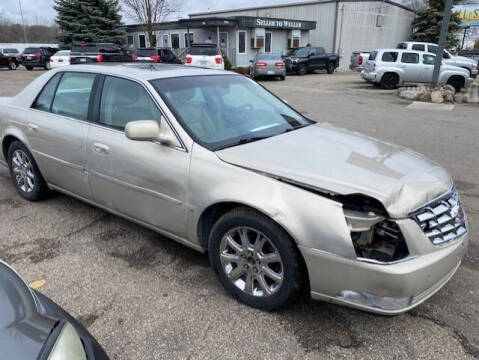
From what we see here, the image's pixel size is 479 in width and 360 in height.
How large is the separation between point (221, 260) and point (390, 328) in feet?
3.91

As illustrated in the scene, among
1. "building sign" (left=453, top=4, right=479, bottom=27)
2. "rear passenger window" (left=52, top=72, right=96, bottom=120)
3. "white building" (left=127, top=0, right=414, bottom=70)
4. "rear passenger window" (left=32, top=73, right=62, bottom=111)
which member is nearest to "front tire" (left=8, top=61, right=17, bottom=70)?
"white building" (left=127, top=0, right=414, bottom=70)

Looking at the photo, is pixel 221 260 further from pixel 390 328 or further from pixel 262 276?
pixel 390 328

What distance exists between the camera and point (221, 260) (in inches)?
111

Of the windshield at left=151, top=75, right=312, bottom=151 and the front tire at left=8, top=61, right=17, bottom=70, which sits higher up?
the windshield at left=151, top=75, right=312, bottom=151

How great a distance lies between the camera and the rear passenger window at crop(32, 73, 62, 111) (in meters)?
4.14

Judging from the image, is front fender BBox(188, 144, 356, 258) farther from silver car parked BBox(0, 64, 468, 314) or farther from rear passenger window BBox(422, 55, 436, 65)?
rear passenger window BBox(422, 55, 436, 65)

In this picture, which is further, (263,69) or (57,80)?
(263,69)

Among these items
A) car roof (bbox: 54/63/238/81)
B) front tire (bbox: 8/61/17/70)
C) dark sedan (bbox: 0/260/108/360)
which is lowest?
front tire (bbox: 8/61/17/70)

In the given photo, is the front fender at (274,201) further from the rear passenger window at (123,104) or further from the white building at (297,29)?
the white building at (297,29)

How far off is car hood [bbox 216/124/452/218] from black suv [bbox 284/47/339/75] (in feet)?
77.2

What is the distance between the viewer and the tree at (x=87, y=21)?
2839 centimetres

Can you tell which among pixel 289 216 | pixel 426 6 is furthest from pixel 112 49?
pixel 426 6

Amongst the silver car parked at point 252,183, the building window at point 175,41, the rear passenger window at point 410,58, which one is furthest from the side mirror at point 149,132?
the building window at point 175,41

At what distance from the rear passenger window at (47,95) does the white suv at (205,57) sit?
14764mm
